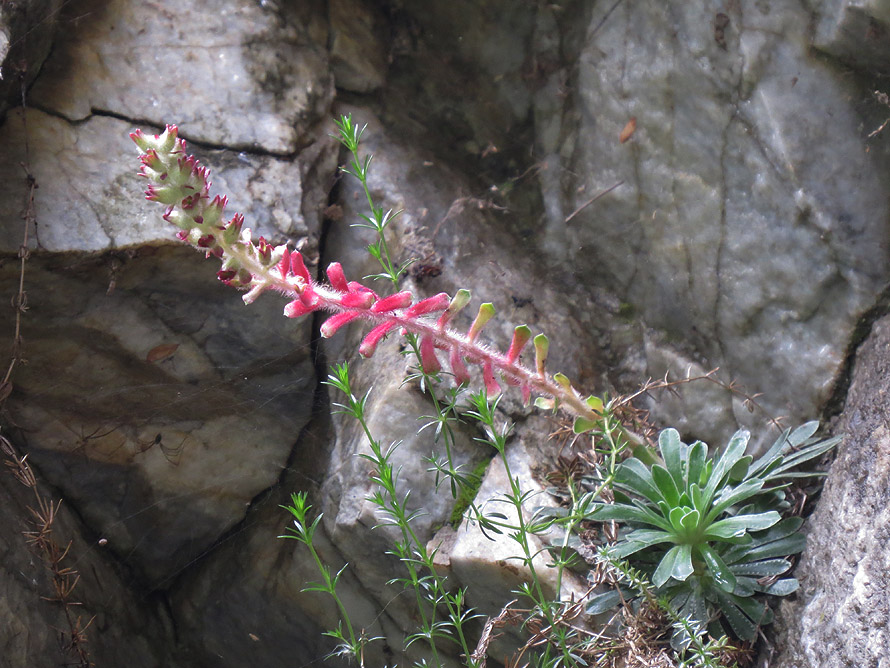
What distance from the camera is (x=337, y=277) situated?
7.28ft

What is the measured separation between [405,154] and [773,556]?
2.33 meters

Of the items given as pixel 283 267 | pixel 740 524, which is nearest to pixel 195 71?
pixel 283 267

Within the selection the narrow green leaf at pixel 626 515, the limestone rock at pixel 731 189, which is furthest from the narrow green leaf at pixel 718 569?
the limestone rock at pixel 731 189

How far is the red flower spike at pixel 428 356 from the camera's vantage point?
229 cm

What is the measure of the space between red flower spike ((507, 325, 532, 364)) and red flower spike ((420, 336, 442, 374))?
0.25 meters

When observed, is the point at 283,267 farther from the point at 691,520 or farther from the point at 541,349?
the point at 691,520

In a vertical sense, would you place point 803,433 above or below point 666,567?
above

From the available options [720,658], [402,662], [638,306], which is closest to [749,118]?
[638,306]

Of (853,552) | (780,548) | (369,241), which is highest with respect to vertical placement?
(853,552)

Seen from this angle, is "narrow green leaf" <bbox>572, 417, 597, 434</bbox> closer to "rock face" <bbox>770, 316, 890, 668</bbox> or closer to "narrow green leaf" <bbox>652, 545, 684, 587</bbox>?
"narrow green leaf" <bbox>652, 545, 684, 587</bbox>

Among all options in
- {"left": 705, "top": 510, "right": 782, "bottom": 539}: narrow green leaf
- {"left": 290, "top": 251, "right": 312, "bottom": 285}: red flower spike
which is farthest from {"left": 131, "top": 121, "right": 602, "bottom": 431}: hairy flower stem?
{"left": 705, "top": 510, "right": 782, "bottom": 539}: narrow green leaf

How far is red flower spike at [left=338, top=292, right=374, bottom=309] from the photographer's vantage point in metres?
2.16

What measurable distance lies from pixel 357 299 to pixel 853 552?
1717 millimetres

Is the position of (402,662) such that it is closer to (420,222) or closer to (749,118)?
(420,222)
